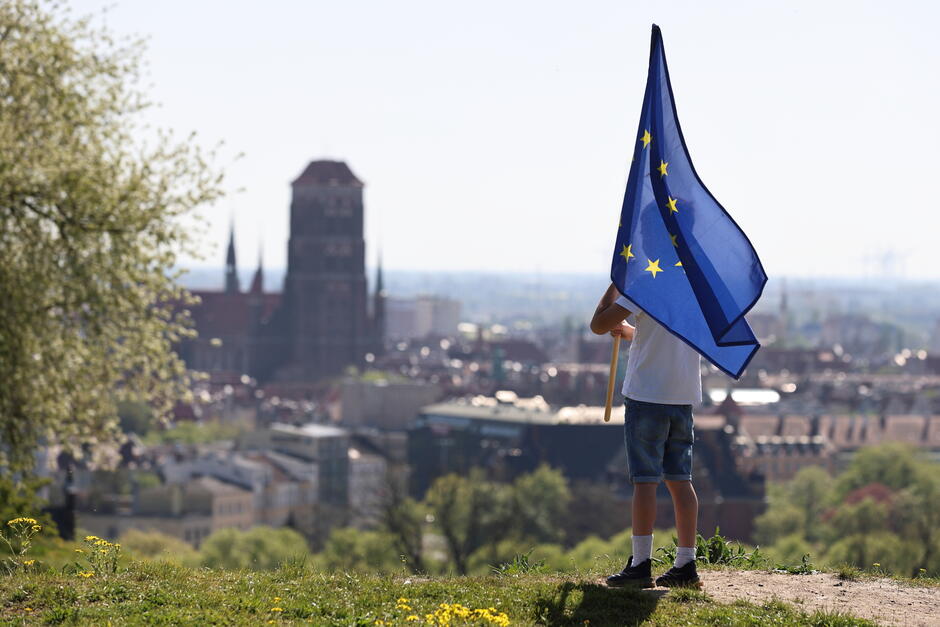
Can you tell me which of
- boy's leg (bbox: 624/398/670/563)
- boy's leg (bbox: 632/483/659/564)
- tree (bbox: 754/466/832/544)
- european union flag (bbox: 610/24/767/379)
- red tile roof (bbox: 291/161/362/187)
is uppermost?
red tile roof (bbox: 291/161/362/187)

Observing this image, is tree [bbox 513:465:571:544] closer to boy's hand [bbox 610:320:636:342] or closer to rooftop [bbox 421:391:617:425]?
rooftop [bbox 421:391:617:425]

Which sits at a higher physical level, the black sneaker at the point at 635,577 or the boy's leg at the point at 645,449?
the boy's leg at the point at 645,449

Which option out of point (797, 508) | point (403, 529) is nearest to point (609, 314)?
point (403, 529)

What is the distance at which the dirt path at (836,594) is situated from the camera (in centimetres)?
858

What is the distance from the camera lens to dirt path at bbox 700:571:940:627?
338 inches

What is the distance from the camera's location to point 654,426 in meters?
8.76

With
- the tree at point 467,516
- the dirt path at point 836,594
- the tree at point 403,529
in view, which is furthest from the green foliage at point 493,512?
the dirt path at point 836,594

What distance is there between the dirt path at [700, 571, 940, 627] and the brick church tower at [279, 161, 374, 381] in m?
133

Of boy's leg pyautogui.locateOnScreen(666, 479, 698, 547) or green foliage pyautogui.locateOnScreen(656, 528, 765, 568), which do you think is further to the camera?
green foliage pyautogui.locateOnScreen(656, 528, 765, 568)

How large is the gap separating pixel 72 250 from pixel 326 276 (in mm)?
129228

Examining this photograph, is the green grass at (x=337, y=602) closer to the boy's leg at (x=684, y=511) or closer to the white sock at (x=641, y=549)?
the white sock at (x=641, y=549)

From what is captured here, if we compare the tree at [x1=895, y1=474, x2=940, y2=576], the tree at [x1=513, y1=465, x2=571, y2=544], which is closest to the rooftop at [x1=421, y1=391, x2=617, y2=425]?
the tree at [x1=513, y1=465, x2=571, y2=544]

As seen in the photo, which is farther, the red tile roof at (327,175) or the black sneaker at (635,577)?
the red tile roof at (327,175)

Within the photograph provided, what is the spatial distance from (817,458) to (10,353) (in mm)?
101897
